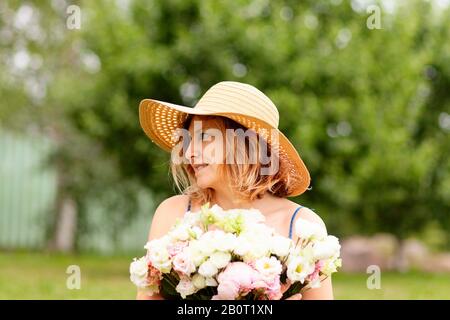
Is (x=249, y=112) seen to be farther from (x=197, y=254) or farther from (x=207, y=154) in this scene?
(x=197, y=254)

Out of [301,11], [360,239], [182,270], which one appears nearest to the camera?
[182,270]

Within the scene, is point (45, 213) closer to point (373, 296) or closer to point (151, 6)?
point (151, 6)

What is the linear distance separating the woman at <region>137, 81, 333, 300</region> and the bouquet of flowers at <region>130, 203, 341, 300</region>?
0.31m

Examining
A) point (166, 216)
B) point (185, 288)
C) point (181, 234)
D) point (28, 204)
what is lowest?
point (185, 288)

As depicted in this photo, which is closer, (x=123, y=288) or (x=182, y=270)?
(x=182, y=270)

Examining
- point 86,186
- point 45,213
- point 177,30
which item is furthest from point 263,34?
point 45,213

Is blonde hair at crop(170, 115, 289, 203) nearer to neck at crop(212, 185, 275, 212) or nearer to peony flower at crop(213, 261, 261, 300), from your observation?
neck at crop(212, 185, 275, 212)

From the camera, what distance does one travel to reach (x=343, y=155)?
1294 cm

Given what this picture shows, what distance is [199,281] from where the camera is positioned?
304 centimetres

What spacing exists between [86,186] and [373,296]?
9300 mm

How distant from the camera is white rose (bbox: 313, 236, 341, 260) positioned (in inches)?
122

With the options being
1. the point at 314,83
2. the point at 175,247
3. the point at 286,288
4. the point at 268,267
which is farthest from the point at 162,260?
the point at 314,83

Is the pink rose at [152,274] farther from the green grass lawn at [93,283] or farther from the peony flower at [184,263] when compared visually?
the green grass lawn at [93,283]

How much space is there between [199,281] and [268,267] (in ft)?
0.90
